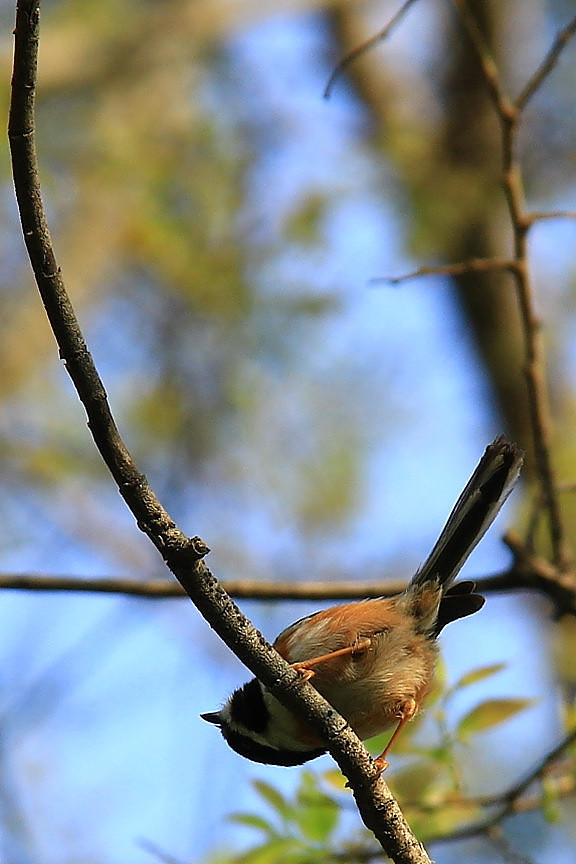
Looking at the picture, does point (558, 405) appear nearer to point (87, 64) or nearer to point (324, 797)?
point (87, 64)

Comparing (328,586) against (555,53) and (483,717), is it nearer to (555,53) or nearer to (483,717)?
(483,717)

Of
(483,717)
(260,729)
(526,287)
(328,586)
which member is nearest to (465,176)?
(526,287)

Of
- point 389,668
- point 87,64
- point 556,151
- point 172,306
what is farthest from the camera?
point 556,151

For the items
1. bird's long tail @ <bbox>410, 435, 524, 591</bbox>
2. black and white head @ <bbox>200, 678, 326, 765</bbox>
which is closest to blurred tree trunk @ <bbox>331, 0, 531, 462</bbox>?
bird's long tail @ <bbox>410, 435, 524, 591</bbox>

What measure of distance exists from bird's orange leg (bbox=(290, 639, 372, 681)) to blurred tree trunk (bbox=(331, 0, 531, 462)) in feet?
17.6

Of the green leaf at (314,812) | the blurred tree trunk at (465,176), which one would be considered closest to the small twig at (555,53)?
the green leaf at (314,812)

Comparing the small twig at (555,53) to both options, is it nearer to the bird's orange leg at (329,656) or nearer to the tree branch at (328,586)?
the tree branch at (328,586)

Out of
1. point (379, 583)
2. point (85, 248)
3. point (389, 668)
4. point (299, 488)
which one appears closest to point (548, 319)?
point (299, 488)

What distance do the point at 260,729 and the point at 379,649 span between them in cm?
59

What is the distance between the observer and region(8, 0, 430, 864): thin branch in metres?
2.45

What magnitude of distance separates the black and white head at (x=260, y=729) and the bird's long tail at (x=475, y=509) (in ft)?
2.94

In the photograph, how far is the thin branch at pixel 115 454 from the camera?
2453 mm

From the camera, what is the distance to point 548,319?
10.6 metres

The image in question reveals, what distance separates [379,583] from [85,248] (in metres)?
4.78
